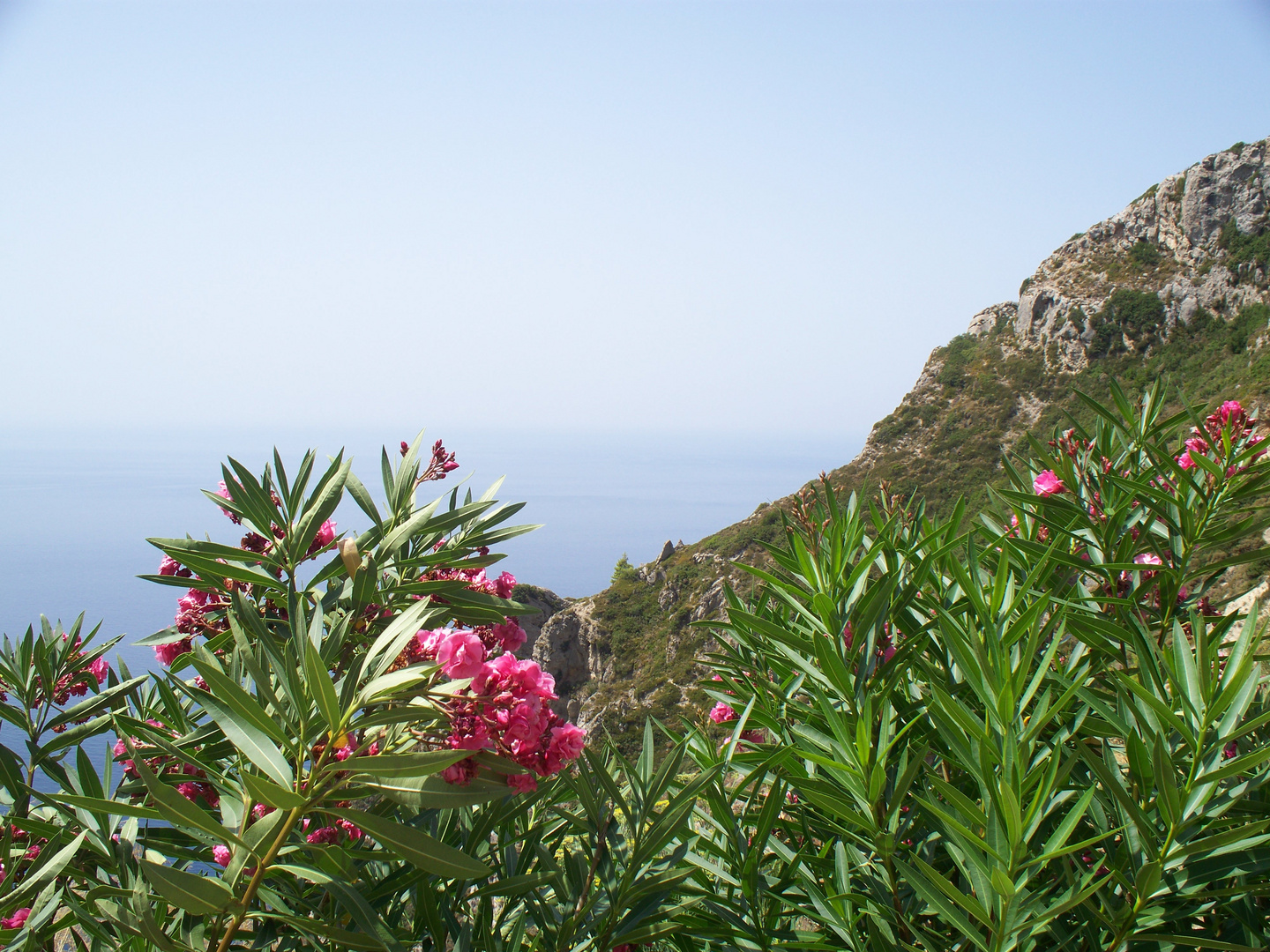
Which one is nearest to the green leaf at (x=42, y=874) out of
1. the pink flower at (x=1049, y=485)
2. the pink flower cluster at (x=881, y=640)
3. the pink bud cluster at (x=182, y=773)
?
the pink bud cluster at (x=182, y=773)

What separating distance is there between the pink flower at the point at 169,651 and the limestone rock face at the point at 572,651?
28122 mm

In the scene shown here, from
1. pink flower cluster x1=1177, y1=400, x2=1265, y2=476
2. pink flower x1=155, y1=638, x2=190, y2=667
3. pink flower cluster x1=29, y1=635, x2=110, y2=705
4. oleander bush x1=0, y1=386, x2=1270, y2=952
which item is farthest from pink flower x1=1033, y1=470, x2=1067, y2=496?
pink flower cluster x1=29, y1=635, x2=110, y2=705

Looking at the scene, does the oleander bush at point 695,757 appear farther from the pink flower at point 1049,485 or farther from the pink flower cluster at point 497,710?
the pink flower at point 1049,485

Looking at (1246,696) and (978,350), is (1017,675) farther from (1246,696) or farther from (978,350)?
(978,350)

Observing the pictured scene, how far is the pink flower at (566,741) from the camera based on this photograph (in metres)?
1.06

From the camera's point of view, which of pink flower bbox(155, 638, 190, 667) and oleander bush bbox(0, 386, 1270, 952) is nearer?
oleander bush bbox(0, 386, 1270, 952)

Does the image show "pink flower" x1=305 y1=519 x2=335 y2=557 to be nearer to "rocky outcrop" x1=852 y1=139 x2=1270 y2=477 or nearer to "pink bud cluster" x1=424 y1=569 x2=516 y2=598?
"pink bud cluster" x1=424 y1=569 x2=516 y2=598

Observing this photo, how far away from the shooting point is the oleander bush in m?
0.91

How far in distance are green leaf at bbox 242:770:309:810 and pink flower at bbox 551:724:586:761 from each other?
0.36 metres

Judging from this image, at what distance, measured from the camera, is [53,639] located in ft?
5.87

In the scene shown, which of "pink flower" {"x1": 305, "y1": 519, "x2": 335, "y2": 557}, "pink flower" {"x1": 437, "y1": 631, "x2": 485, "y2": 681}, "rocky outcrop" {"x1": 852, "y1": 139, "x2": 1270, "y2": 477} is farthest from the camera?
"rocky outcrop" {"x1": 852, "y1": 139, "x2": 1270, "y2": 477}

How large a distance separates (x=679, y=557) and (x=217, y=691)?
32.9 meters

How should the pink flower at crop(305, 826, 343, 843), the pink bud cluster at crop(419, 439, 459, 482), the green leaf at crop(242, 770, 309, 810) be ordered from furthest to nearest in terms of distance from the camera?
1. the pink bud cluster at crop(419, 439, 459, 482)
2. the pink flower at crop(305, 826, 343, 843)
3. the green leaf at crop(242, 770, 309, 810)

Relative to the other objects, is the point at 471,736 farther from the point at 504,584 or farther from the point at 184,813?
the point at 504,584
